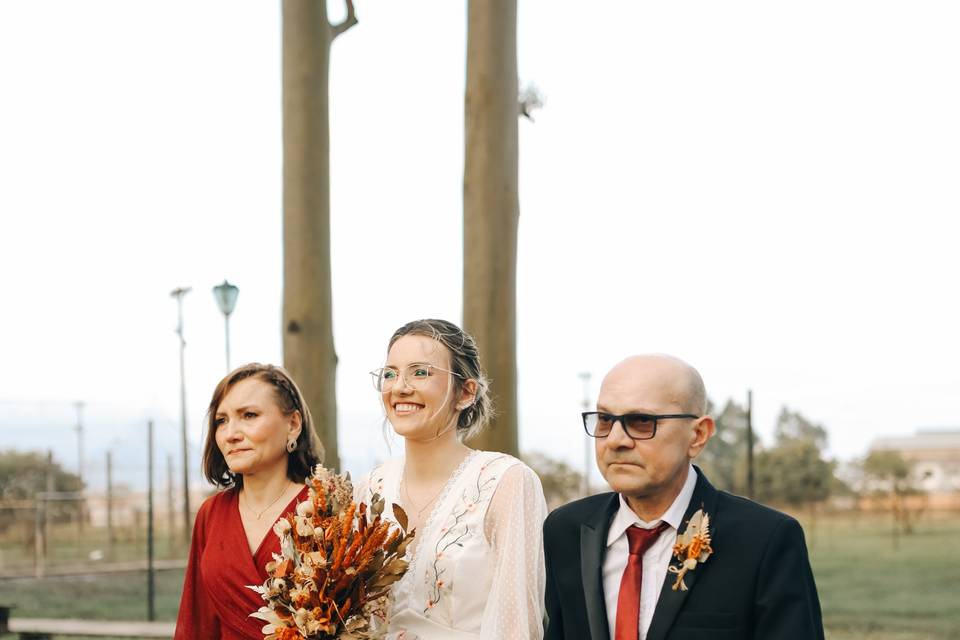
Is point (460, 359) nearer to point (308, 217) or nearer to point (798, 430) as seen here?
point (308, 217)

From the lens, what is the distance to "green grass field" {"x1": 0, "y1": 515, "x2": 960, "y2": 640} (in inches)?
572

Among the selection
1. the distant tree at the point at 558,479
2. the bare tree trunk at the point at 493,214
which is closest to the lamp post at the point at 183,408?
the distant tree at the point at 558,479

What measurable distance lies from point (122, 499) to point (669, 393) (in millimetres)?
20547

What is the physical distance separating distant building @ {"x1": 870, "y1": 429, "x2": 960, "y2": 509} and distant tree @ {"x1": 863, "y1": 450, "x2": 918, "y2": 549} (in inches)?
5.2

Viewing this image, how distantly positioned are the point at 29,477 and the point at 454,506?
21.7 metres

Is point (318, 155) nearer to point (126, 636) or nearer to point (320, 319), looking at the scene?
point (320, 319)

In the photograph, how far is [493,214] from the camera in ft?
24.3

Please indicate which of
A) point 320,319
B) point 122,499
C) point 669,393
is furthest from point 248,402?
point 122,499

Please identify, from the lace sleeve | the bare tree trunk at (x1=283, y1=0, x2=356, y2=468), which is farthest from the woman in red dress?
the bare tree trunk at (x1=283, y1=0, x2=356, y2=468)

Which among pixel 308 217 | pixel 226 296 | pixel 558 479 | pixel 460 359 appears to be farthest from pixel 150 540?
pixel 460 359

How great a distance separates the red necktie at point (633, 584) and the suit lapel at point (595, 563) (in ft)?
0.16

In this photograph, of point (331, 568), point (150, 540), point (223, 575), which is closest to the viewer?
point (331, 568)

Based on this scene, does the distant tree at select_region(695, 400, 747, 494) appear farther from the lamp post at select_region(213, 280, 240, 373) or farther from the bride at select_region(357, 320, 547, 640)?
the bride at select_region(357, 320, 547, 640)

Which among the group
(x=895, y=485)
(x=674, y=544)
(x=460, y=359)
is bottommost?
(x=895, y=485)
